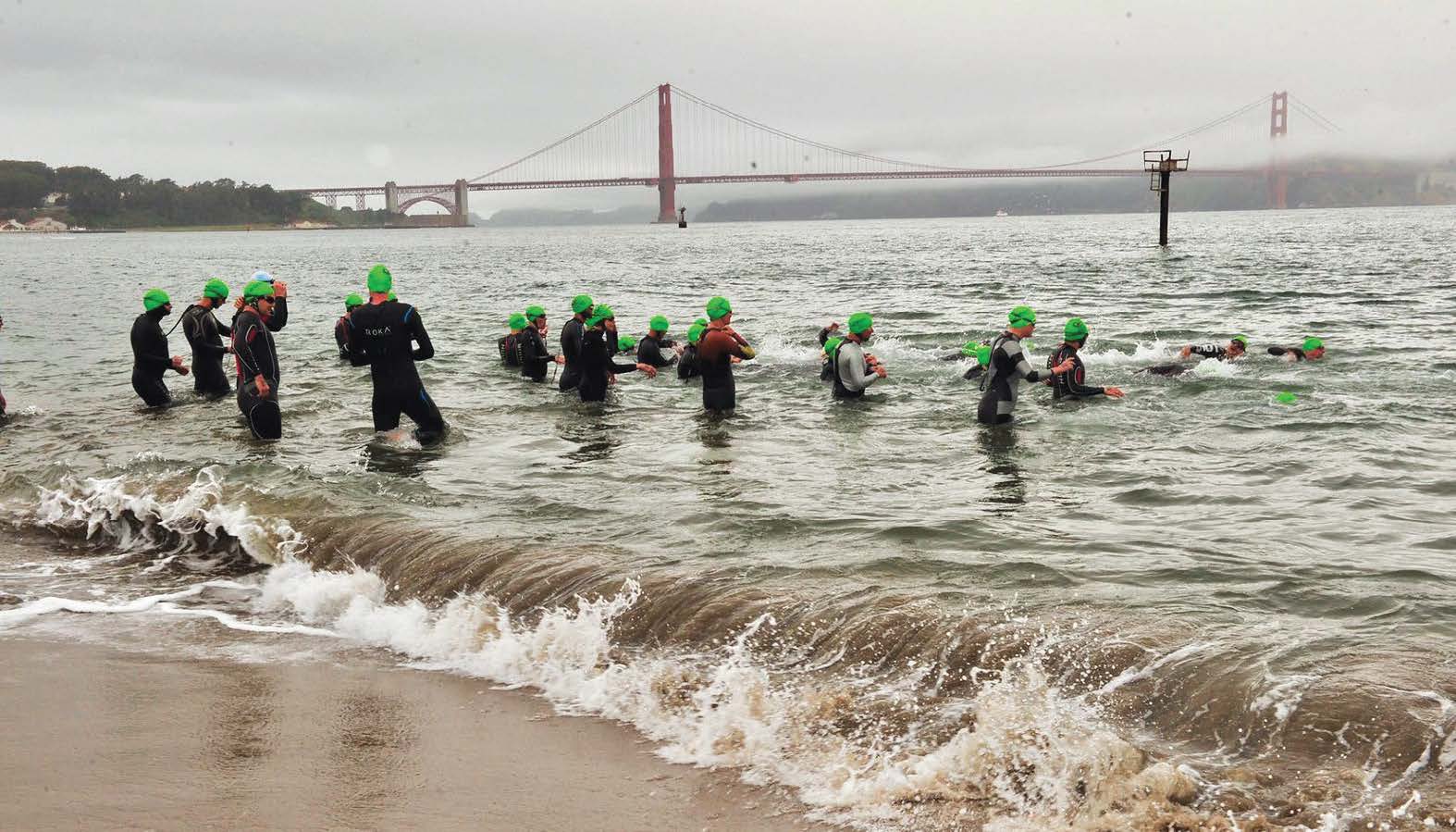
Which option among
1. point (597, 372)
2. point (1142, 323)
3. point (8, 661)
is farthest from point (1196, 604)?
point (1142, 323)

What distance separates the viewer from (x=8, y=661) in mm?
6191

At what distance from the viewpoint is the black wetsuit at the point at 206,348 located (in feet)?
47.6

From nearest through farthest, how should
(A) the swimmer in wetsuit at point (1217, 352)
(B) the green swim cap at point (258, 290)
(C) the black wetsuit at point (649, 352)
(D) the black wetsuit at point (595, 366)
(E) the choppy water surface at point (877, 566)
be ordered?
(E) the choppy water surface at point (877, 566)
(B) the green swim cap at point (258, 290)
(D) the black wetsuit at point (595, 366)
(C) the black wetsuit at point (649, 352)
(A) the swimmer in wetsuit at point (1217, 352)

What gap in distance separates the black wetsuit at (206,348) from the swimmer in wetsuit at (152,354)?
309mm

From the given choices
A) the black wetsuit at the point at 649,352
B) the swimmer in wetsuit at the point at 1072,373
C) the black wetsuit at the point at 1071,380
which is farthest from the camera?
the black wetsuit at the point at 649,352

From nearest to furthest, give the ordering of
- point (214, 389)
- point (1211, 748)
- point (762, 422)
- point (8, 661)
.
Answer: point (1211, 748)
point (8, 661)
point (762, 422)
point (214, 389)

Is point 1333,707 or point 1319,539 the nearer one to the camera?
point 1333,707

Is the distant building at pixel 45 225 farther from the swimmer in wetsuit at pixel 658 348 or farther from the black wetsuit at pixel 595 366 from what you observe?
the black wetsuit at pixel 595 366

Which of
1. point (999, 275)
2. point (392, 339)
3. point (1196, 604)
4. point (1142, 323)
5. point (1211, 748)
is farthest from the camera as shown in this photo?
point (999, 275)

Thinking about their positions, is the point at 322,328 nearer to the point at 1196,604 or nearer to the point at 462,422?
the point at 462,422

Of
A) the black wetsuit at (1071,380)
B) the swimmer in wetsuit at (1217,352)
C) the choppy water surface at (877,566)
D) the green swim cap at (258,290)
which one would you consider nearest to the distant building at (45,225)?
the choppy water surface at (877,566)

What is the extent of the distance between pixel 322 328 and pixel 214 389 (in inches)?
512

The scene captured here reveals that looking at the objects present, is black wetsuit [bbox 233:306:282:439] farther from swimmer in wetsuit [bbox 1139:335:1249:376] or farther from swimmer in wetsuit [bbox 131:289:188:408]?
swimmer in wetsuit [bbox 1139:335:1249:376]

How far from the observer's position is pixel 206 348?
49.4 feet
